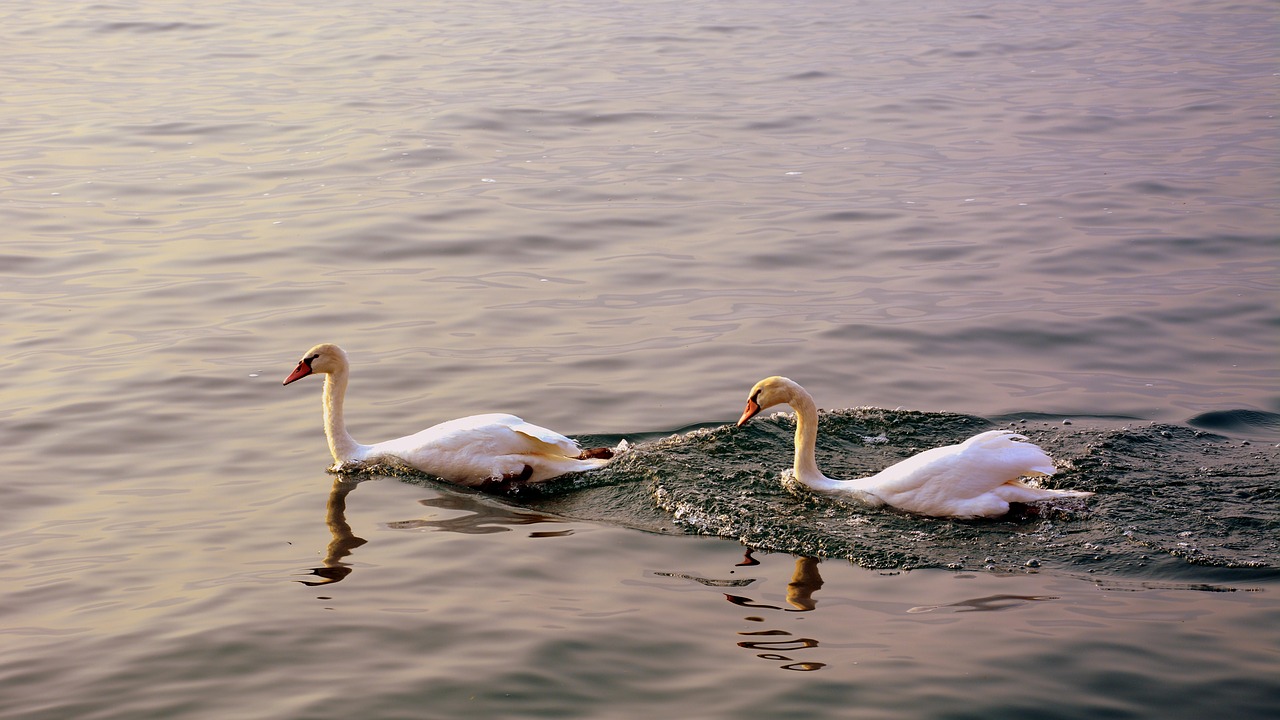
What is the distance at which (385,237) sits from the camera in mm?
14914

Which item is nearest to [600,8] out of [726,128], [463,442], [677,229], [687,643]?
[726,128]

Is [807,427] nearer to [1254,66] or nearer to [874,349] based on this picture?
[874,349]

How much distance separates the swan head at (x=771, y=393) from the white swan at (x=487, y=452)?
3.28 feet

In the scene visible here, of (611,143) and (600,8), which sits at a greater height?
(600,8)

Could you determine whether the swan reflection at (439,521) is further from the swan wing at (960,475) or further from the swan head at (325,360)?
the swan wing at (960,475)

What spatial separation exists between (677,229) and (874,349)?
405cm

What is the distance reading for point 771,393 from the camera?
30.2ft

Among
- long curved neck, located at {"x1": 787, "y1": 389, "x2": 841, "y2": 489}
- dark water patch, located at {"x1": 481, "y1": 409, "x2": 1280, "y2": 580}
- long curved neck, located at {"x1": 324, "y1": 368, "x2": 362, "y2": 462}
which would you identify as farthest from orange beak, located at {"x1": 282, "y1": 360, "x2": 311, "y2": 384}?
long curved neck, located at {"x1": 787, "y1": 389, "x2": 841, "y2": 489}

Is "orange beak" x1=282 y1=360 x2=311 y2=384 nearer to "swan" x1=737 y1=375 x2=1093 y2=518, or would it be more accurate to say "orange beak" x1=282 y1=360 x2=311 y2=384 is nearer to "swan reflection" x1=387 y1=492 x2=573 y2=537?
"swan reflection" x1=387 y1=492 x2=573 y2=537

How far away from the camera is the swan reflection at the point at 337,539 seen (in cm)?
796

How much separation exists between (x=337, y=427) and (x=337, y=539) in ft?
4.32

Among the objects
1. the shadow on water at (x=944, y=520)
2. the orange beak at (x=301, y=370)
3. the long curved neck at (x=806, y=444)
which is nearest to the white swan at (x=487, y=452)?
the shadow on water at (x=944, y=520)

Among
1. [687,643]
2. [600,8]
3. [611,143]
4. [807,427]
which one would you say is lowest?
[687,643]

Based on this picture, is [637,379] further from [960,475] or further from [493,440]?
[960,475]
